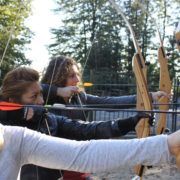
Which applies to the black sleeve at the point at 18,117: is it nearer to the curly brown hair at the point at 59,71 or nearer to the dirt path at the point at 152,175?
the curly brown hair at the point at 59,71

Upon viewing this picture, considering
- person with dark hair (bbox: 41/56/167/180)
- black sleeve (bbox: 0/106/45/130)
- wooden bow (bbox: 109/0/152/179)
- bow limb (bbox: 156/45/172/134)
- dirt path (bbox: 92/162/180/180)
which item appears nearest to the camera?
black sleeve (bbox: 0/106/45/130)

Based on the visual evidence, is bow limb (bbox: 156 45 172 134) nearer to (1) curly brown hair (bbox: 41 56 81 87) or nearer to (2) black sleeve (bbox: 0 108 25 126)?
(1) curly brown hair (bbox: 41 56 81 87)

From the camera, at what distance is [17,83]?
1.74 metres

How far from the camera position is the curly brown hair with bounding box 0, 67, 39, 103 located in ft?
5.69

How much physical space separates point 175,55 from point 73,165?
1650cm

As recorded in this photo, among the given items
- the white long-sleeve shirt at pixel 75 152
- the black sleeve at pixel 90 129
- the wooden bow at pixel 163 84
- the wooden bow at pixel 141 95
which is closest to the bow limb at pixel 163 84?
the wooden bow at pixel 163 84

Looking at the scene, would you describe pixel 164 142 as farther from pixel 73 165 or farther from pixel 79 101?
pixel 79 101

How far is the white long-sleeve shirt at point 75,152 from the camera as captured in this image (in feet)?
3.26

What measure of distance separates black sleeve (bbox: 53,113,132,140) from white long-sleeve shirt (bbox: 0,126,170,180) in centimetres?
68

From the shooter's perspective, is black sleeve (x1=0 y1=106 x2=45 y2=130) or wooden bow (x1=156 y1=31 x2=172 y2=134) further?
wooden bow (x1=156 y1=31 x2=172 y2=134)

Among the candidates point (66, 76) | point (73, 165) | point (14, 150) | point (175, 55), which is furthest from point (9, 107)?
point (175, 55)

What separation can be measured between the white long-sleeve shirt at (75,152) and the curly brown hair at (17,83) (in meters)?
0.58

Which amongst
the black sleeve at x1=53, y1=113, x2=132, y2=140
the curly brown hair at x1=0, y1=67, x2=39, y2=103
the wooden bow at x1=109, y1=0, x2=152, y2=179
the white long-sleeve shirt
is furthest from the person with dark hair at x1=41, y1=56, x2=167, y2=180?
the white long-sleeve shirt

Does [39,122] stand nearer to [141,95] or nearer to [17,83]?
[17,83]
